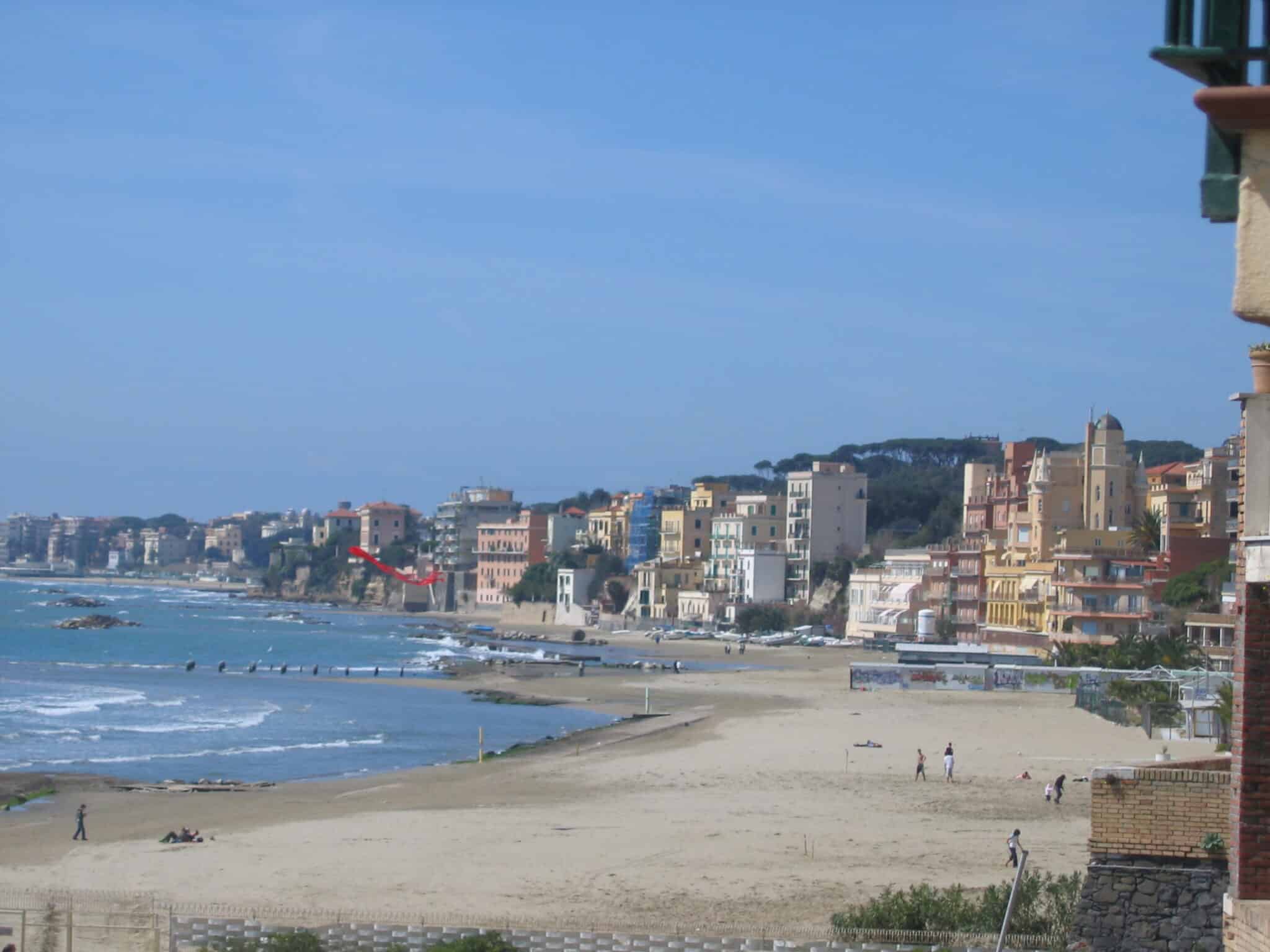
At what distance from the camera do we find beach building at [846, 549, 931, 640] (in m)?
87.9

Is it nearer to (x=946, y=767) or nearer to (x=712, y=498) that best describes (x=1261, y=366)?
(x=946, y=767)

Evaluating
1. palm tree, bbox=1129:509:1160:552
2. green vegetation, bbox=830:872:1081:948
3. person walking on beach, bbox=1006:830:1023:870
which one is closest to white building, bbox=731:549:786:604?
palm tree, bbox=1129:509:1160:552

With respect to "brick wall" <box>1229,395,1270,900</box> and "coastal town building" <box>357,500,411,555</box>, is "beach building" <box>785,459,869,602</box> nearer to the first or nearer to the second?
"coastal town building" <box>357,500,411,555</box>

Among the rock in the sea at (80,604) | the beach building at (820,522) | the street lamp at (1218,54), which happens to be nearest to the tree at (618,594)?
the beach building at (820,522)

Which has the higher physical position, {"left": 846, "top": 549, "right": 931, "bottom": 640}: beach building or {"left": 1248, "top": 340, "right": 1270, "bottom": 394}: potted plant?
{"left": 1248, "top": 340, "right": 1270, "bottom": 394}: potted plant

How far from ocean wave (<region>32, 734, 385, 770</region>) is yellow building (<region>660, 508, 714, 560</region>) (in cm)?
7873

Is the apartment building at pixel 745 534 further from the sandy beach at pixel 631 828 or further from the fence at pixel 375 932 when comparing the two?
the fence at pixel 375 932

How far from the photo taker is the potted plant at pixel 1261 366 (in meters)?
5.04

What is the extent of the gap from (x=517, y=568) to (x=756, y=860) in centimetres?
12052

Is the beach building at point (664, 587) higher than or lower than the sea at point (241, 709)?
higher

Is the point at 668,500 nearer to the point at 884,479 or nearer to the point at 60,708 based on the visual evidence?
the point at 884,479

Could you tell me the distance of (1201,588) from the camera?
60.6m

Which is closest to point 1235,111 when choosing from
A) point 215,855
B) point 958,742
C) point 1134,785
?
point 1134,785

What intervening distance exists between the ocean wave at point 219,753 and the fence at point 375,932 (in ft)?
63.8
